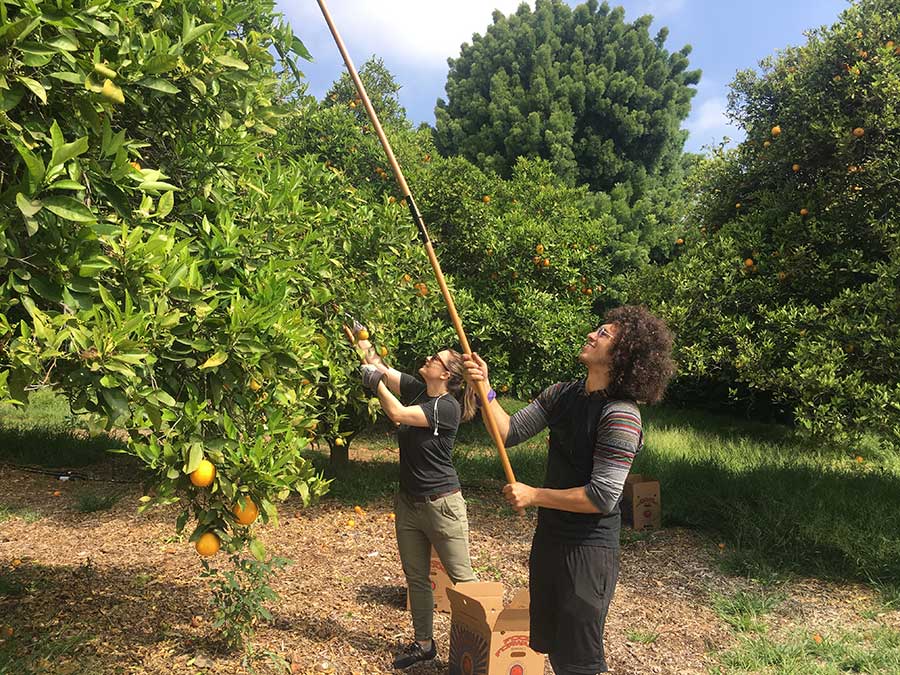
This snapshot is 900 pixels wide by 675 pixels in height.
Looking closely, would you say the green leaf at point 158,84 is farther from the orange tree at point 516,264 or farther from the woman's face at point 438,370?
the orange tree at point 516,264

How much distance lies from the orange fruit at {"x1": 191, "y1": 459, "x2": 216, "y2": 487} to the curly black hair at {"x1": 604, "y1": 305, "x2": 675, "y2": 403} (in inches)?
63.3

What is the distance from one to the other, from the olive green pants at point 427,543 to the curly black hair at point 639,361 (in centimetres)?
150

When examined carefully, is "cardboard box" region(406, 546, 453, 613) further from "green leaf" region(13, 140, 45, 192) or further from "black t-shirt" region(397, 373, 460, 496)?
"green leaf" region(13, 140, 45, 192)

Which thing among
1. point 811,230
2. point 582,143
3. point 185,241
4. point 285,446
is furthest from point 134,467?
point 582,143

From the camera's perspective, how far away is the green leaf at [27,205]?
1957 mm

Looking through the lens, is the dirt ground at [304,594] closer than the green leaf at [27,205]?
No

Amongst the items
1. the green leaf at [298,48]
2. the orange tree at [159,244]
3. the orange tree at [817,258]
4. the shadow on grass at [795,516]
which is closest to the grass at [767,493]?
the shadow on grass at [795,516]

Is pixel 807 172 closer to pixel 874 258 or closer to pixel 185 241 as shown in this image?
pixel 874 258

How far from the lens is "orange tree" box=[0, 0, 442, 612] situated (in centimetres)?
209

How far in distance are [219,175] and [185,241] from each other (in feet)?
2.25

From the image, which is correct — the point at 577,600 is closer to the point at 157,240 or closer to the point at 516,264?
the point at 157,240

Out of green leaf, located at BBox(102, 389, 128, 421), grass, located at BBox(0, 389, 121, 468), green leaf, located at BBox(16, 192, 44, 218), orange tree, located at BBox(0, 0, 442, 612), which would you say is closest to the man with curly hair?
orange tree, located at BBox(0, 0, 442, 612)

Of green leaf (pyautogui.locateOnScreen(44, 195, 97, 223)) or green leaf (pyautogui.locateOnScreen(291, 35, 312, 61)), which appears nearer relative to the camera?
green leaf (pyautogui.locateOnScreen(44, 195, 97, 223))

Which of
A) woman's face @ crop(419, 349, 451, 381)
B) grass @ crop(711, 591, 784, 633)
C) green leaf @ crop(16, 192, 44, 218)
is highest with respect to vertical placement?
green leaf @ crop(16, 192, 44, 218)
